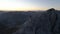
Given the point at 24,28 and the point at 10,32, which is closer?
the point at 24,28

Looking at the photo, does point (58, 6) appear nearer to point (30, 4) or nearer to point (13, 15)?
point (30, 4)

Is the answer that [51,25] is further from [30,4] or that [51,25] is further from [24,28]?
[30,4]

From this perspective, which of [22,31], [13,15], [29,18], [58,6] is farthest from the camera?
[58,6]

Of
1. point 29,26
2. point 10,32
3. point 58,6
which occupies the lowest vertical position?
point 10,32

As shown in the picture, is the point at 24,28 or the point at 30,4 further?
the point at 30,4

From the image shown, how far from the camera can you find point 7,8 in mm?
1938

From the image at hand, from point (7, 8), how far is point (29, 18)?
1.64ft

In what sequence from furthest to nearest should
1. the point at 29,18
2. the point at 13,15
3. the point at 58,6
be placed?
the point at 58,6, the point at 13,15, the point at 29,18

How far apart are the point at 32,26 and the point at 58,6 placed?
0.66m

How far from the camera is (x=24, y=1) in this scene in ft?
6.34

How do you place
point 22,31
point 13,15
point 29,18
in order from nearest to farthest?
point 22,31
point 29,18
point 13,15

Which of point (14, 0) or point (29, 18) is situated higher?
point (14, 0)

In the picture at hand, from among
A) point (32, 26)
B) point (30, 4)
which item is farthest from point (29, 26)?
point (30, 4)

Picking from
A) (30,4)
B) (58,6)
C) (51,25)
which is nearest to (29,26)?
(51,25)
